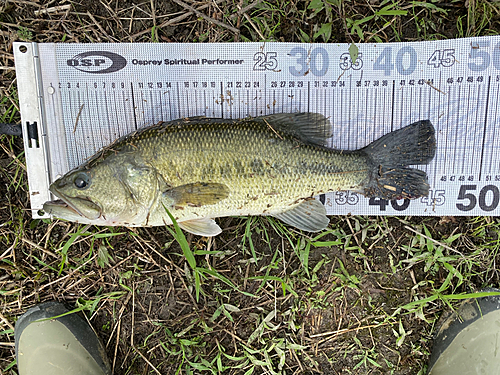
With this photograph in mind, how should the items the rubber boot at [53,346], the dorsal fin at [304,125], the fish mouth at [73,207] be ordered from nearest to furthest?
the fish mouth at [73,207] < the dorsal fin at [304,125] < the rubber boot at [53,346]

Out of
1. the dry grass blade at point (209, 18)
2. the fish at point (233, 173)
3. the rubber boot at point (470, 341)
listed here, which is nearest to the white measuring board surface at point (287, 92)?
the dry grass blade at point (209, 18)

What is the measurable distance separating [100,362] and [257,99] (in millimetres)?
2730

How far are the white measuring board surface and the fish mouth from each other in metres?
0.68

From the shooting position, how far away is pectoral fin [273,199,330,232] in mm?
2621

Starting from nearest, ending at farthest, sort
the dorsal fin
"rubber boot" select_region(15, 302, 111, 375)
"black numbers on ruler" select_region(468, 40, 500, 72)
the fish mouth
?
the fish mouth
the dorsal fin
"black numbers on ruler" select_region(468, 40, 500, 72)
"rubber boot" select_region(15, 302, 111, 375)

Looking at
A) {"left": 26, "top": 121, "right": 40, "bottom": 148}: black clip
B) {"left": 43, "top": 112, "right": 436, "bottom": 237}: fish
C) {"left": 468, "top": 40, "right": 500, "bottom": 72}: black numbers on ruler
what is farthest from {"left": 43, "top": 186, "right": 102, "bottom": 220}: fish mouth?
{"left": 468, "top": 40, "right": 500, "bottom": 72}: black numbers on ruler

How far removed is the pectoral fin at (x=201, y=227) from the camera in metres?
2.57

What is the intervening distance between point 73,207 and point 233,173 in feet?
3.97

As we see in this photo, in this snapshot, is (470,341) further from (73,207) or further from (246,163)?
(73,207)

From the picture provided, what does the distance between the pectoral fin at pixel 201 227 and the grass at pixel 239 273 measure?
10.8 inches

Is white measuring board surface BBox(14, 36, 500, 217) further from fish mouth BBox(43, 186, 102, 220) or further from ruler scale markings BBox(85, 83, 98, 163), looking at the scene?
fish mouth BBox(43, 186, 102, 220)

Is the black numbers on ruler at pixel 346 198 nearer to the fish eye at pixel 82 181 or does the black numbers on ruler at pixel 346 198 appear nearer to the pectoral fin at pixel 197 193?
the pectoral fin at pixel 197 193

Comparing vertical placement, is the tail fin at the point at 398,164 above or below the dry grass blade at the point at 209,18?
below

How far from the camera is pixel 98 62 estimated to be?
275cm
